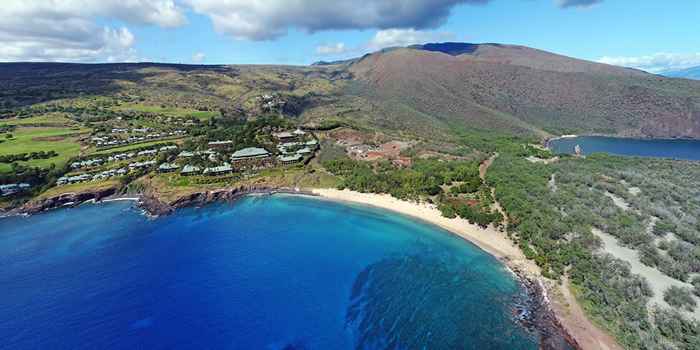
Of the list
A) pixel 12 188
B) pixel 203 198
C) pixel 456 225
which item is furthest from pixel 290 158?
pixel 12 188

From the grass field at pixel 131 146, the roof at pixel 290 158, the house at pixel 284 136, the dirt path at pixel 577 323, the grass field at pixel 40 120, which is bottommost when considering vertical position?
the dirt path at pixel 577 323

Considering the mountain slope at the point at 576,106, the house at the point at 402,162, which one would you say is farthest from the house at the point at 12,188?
the mountain slope at the point at 576,106

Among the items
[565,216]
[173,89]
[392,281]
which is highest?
[173,89]

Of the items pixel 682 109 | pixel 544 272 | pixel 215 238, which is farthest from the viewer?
pixel 682 109

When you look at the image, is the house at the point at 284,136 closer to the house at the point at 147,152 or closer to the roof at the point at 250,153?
the roof at the point at 250,153

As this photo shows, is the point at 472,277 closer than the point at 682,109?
Yes

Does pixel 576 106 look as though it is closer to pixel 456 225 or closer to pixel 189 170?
pixel 456 225

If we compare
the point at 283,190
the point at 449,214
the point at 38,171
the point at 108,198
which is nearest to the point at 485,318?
the point at 449,214

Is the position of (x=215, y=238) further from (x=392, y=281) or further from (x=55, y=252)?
(x=392, y=281)
